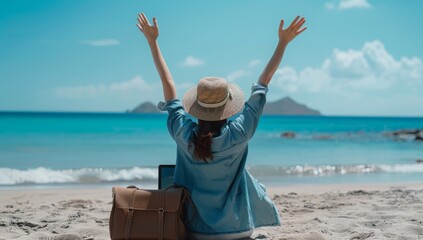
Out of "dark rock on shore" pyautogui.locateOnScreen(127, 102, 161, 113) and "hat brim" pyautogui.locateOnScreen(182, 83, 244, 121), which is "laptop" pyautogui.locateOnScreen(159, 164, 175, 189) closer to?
"hat brim" pyautogui.locateOnScreen(182, 83, 244, 121)

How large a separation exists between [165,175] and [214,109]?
2.93 ft

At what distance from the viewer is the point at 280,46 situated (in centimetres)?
379

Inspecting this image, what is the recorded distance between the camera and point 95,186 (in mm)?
9547

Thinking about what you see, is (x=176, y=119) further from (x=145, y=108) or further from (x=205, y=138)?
(x=145, y=108)

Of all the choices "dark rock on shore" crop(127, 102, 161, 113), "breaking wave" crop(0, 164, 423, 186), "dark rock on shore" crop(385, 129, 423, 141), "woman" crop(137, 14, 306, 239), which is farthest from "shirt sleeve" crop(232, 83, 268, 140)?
"dark rock on shore" crop(127, 102, 161, 113)

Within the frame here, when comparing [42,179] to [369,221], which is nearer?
[369,221]

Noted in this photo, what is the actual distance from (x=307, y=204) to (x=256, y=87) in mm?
3684

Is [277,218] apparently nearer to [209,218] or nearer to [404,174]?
[209,218]

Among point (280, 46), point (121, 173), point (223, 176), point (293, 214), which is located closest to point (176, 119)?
point (223, 176)

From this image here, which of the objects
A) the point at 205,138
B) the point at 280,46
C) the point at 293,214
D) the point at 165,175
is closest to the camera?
the point at 205,138

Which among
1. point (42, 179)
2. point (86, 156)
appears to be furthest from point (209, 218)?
point (86, 156)

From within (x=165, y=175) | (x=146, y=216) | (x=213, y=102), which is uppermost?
(x=213, y=102)

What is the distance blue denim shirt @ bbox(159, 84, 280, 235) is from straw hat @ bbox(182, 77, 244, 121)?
72 millimetres

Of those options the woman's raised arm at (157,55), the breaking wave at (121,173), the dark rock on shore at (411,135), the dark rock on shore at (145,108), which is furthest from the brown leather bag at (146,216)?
the dark rock on shore at (145,108)
